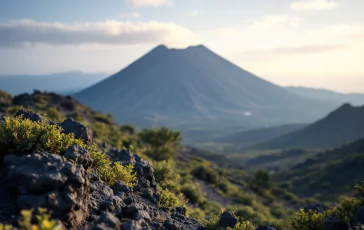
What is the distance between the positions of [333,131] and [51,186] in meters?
149

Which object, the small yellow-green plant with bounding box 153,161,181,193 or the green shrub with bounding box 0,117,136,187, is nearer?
the green shrub with bounding box 0,117,136,187

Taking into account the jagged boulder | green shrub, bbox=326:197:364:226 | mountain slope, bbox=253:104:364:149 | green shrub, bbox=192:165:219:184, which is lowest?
mountain slope, bbox=253:104:364:149

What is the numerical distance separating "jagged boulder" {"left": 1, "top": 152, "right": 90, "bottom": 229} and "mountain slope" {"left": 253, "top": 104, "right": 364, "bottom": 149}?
434ft

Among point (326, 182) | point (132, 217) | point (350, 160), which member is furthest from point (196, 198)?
point (350, 160)

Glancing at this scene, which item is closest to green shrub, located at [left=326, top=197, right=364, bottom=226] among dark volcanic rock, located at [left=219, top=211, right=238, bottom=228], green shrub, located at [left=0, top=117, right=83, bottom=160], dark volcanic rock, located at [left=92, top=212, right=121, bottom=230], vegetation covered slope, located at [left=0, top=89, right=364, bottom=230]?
vegetation covered slope, located at [left=0, top=89, right=364, bottom=230]

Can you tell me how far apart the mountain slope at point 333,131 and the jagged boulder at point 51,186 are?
132 metres

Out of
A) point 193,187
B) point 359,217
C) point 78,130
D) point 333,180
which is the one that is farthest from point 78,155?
point 333,180

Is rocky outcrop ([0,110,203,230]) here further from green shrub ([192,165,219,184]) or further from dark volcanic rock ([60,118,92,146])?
green shrub ([192,165,219,184])

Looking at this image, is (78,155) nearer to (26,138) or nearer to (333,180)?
(26,138)

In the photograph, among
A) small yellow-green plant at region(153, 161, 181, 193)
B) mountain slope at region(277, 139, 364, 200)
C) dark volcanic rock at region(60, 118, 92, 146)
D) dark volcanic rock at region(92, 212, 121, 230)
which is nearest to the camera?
dark volcanic rock at region(92, 212, 121, 230)

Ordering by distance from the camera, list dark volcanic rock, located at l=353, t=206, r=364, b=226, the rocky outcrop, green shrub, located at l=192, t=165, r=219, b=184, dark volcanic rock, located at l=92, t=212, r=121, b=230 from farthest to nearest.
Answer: green shrub, located at l=192, t=165, r=219, b=184 → dark volcanic rock, located at l=353, t=206, r=364, b=226 → the rocky outcrop → dark volcanic rock, located at l=92, t=212, r=121, b=230

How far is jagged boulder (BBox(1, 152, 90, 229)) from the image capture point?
177 inches

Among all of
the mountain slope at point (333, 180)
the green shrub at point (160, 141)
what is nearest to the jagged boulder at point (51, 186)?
the green shrub at point (160, 141)

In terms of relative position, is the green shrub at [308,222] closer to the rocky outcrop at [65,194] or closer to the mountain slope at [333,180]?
the rocky outcrop at [65,194]
